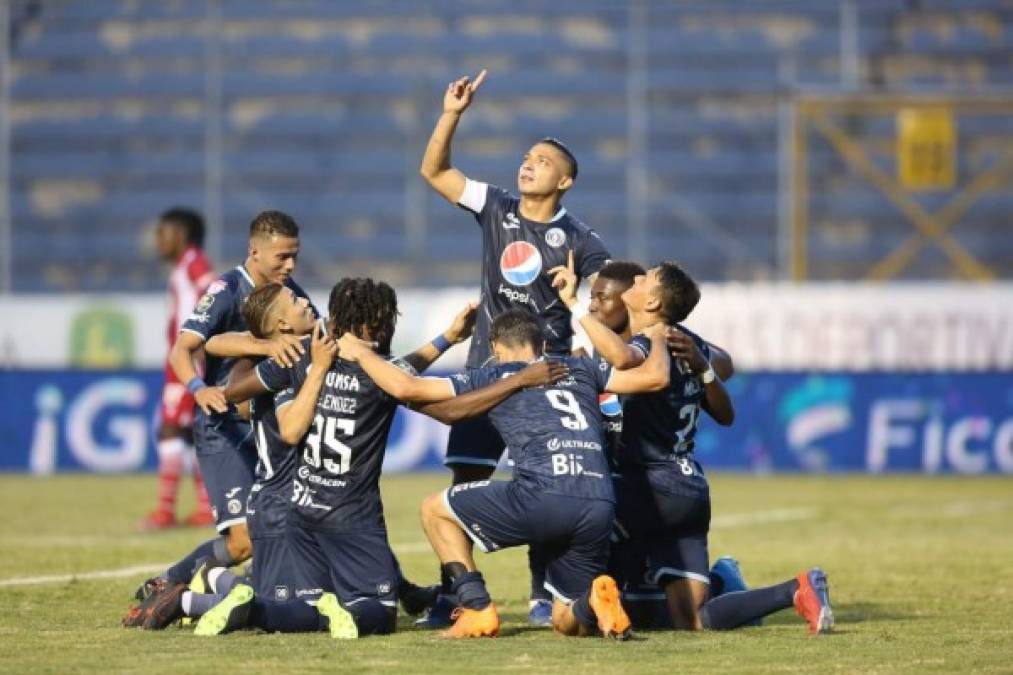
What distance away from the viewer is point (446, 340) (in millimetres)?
9828

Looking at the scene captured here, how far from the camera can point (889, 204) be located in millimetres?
27297

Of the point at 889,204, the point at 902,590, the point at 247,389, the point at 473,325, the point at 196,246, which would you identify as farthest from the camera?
the point at 889,204

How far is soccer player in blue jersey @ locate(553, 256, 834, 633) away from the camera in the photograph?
29.7 ft

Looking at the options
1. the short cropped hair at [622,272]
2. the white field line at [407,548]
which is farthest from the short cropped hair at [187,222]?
the short cropped hair at [622,272]

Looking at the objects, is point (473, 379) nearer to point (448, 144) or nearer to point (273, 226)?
point (448, 144)

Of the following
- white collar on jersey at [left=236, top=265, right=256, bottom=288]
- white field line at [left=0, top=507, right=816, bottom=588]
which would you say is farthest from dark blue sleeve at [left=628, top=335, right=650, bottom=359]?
white field line at [left=0, top=507, right=816, bottom=588]

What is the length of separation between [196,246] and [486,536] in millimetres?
6798

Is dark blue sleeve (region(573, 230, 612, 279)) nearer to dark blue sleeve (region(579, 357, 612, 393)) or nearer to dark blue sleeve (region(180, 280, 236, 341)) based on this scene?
dark blue sleeve (region(579, 357, 612, 393))

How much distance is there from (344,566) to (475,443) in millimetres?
1292

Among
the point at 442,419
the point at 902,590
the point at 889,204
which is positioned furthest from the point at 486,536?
the point at 889,204

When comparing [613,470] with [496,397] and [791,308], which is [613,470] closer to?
[496,397]

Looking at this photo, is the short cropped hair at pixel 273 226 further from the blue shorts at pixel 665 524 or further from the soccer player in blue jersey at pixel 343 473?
the blue shorts at pixel 665 524

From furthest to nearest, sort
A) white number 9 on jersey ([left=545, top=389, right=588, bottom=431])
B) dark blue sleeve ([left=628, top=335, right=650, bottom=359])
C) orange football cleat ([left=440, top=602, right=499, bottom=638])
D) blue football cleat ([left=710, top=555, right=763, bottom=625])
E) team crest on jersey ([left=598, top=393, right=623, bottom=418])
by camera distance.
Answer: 1. blue football cleat ([left=710, top=555, right=763, bottom=625])
2. team crest on jersey ([left=598, top=393, right=623, bottom=418])
3. dark blue sleeve ([left=628, top=335, right=650, bottom=359])
4. white number 9 on jersey ([left=545, top=389, right=588, bottom=431])
5. orange football cleat ([left=440, top=602, right=499, bottom=638])

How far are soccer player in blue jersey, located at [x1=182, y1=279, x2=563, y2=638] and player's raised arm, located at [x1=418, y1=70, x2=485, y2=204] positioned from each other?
1361mm
